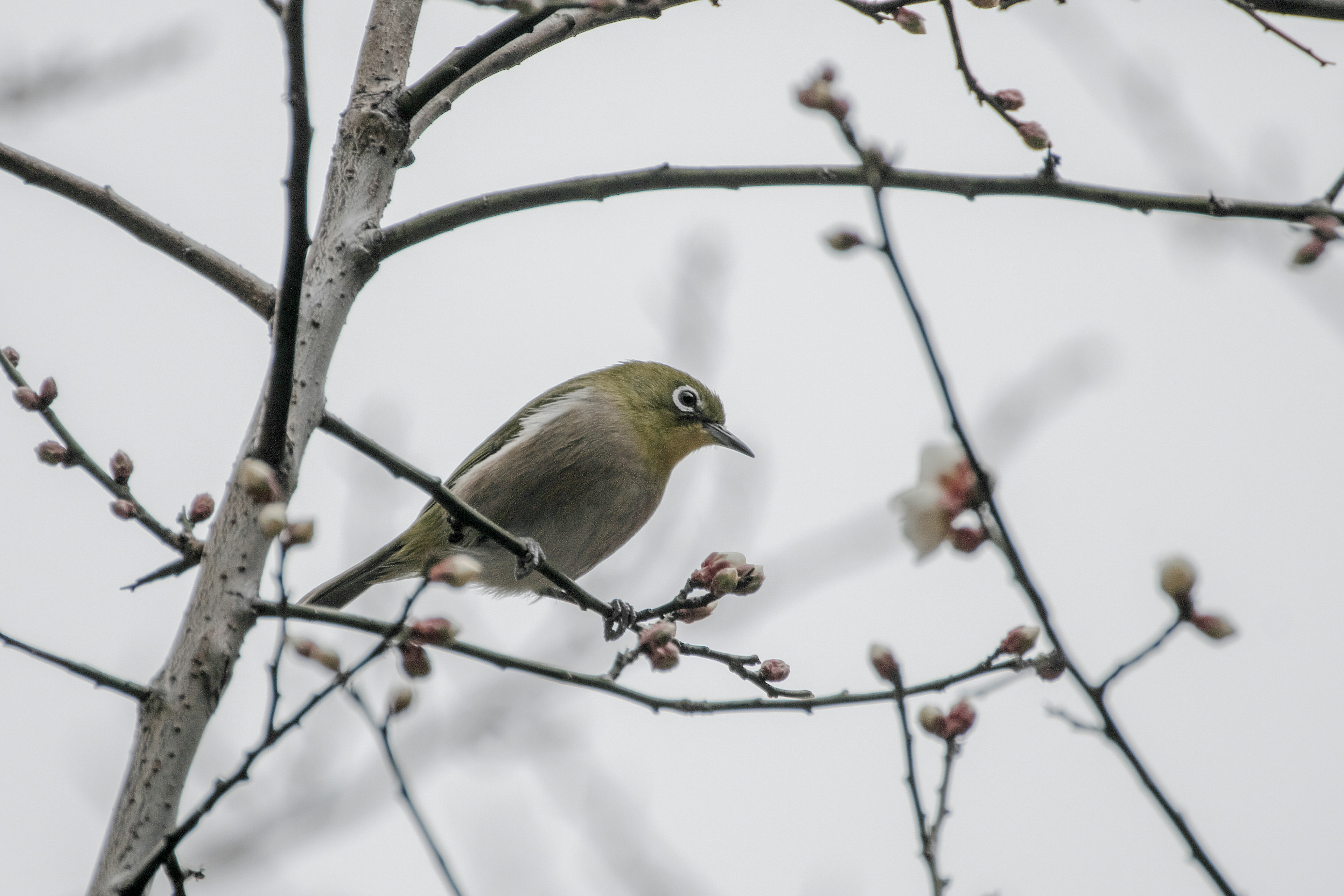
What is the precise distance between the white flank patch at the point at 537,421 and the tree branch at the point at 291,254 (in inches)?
149

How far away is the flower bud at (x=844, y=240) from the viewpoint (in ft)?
8.30

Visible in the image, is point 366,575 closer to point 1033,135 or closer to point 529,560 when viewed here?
point 529,560

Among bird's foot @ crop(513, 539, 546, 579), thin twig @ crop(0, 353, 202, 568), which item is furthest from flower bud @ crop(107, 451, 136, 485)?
bird's foot @ crop(513, 539, 546, 579)

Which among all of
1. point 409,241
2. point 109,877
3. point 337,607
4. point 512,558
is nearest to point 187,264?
point 409,241

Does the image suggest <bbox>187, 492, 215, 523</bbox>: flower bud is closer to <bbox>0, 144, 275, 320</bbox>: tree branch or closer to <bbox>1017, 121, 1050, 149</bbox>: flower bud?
<bbox>0, 144, 275, 320</bbox>: tree branch

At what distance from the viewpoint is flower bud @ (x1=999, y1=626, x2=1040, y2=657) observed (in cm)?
297

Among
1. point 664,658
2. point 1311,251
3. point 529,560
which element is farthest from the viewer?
point 529,560

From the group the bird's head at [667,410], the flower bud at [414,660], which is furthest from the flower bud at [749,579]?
the bird's head at [667,410]

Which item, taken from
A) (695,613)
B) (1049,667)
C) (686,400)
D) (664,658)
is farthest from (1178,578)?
(686,400)

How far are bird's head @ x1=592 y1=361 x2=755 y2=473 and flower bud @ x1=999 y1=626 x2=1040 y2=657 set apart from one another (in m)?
4.12

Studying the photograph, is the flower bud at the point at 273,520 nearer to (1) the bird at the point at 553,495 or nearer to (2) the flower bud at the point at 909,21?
(2) the flower bud at the point at 909,21

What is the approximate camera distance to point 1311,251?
287 centimetres

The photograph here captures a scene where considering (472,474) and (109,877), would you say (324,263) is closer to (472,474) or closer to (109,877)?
(109,877)

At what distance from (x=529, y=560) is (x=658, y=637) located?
23.9 inches
